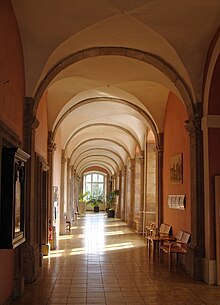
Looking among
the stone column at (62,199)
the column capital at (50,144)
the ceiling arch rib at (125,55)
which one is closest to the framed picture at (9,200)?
the ceiling arch rib at (125,55)

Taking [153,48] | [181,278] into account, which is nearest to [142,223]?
[181,278]

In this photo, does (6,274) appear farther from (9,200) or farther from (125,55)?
(125,55)

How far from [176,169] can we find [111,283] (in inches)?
152

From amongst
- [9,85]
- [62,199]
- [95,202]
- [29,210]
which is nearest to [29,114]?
[9,85]

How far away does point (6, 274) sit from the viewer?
17.8ft

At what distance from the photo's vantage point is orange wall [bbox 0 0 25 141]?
509 centimetres

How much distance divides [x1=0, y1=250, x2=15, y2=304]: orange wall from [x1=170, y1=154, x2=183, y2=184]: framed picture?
488 centimetres

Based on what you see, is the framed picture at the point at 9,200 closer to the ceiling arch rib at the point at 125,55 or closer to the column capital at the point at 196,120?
the ceiling arch rib at the point at 125,55


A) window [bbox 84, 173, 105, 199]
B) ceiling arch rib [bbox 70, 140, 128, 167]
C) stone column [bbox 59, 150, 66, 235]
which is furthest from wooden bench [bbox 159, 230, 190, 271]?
window [bbox 84, 173, 105, 199]

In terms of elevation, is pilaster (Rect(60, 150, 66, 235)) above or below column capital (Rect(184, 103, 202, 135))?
below

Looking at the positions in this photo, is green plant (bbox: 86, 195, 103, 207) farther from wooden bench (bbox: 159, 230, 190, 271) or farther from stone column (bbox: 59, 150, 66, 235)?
wooden bench (bbox: 159, 230, 190, 271)

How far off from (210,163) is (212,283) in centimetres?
206

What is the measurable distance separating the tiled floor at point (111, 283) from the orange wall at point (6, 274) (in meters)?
0.30

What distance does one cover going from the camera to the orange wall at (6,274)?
515 cm
